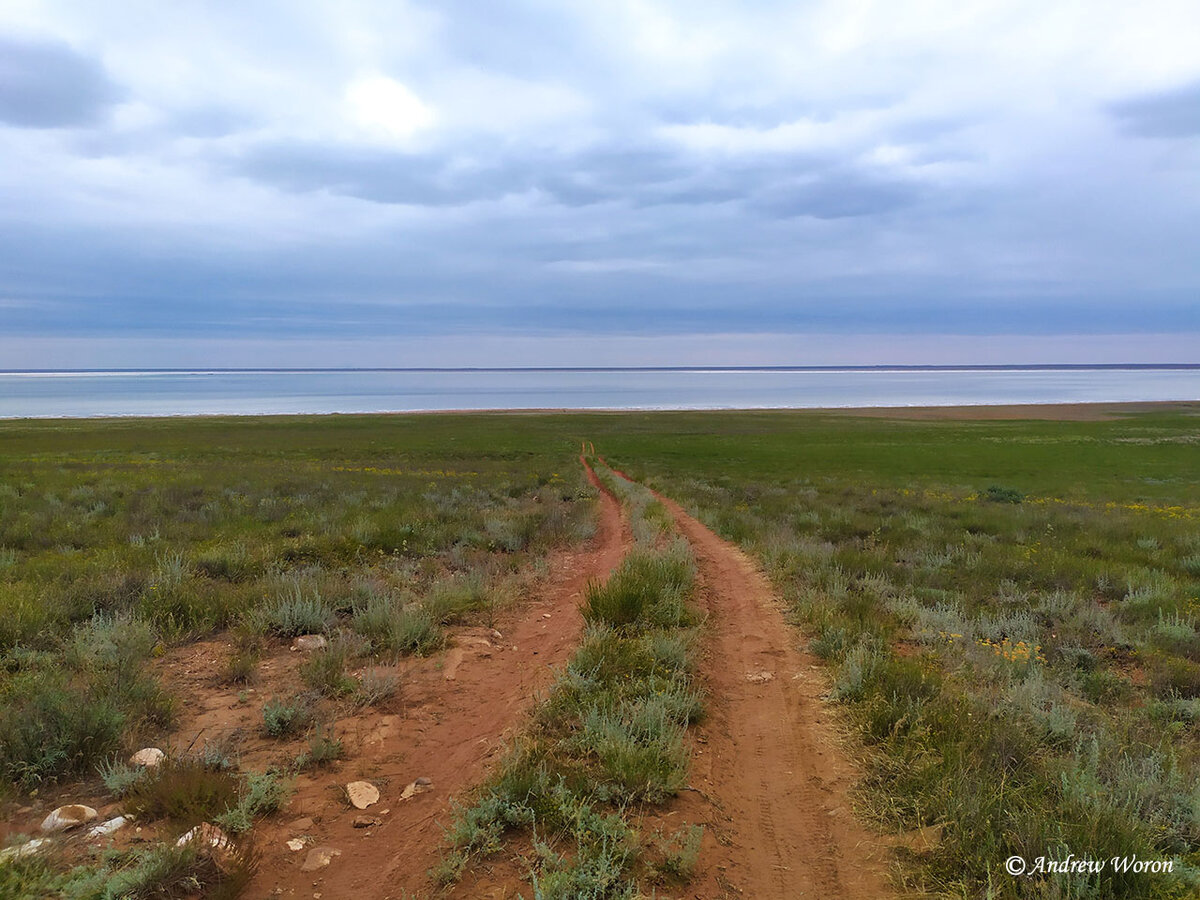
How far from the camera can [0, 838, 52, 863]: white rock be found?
2922mm

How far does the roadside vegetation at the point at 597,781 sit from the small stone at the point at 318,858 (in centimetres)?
68

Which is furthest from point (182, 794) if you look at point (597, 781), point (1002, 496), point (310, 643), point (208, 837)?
point (1002, 496)

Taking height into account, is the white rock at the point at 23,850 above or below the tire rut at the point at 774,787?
above

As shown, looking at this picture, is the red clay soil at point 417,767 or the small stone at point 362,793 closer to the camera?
the red clay soil at point 417,767

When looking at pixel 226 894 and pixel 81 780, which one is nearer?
pixel 226 894

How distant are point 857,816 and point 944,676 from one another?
95.6 inches

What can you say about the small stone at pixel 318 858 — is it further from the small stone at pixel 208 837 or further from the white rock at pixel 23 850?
the white rock at pixel 23 850

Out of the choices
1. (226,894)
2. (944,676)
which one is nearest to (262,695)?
(226,894)

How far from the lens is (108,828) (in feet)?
11.2

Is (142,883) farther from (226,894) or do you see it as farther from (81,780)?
(81,780)

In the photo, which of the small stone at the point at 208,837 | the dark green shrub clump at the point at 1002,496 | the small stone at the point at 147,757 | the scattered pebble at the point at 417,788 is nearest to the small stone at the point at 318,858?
the small stone at the point at 208,837

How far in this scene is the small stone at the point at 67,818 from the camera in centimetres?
341

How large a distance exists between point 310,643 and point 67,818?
324 cm

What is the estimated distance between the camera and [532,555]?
11.8 m
